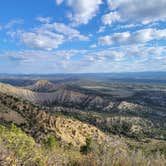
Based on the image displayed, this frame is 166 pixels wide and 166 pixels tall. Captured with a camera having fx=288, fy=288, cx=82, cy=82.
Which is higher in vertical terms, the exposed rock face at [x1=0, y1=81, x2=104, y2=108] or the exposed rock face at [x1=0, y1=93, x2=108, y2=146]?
the exposed rock face at [x1=0, y1=93, x2=108, y2=146]

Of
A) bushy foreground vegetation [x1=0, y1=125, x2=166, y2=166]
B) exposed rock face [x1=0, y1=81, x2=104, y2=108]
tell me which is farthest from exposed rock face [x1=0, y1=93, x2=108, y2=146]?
exposed rock face [x1=0, y1=81, x2=104, y2=108]

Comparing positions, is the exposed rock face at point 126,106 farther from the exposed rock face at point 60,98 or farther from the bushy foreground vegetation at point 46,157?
the bushy foreground vegetation at point 46,157

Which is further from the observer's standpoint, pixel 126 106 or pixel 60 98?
pixel 60 98

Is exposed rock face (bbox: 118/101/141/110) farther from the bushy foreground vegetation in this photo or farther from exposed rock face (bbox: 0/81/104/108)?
the bushy foreground vegetation

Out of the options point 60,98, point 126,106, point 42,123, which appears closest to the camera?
point 42,123

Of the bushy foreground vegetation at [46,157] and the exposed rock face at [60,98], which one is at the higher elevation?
the bushy foreground vegetation at [46,157]

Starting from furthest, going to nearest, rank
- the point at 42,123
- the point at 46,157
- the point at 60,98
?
the point at 60,98 < the point at 42,123 < the point at 46,157

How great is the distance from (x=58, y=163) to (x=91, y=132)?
2211 inches

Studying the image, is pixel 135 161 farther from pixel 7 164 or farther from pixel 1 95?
pixel 1 95

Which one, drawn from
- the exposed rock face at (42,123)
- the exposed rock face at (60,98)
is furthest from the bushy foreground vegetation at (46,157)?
the exposed rock face at (60,98)

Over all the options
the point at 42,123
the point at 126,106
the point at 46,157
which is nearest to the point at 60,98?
the point at 126,106

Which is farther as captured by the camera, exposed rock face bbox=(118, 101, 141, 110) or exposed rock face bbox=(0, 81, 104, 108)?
exposed rock face bbox=(0, 81, 104, 108)

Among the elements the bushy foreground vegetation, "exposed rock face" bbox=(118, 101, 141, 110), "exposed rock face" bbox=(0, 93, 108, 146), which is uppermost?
the bushy foreground vegetation

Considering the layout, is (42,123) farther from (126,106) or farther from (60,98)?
(60,98)
